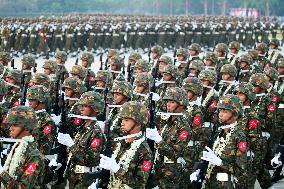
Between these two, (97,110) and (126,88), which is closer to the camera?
(97,110)

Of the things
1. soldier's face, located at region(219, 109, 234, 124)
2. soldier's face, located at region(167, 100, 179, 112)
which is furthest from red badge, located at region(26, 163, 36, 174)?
soldier's face, located at region(219, 109, 234, 124)

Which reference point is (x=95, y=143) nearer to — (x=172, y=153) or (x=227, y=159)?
(x=172, y=153)

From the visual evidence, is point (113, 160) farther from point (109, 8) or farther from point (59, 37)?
point (109, 8)

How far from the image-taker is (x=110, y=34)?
93.0 feet

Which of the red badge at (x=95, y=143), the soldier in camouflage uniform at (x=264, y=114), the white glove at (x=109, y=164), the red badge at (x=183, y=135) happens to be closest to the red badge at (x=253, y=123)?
the soldier in camouflage uniform at (x=264, y=114)

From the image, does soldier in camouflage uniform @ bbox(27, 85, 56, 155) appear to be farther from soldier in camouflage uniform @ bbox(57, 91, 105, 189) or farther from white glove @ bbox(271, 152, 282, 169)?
white glove @ bbox(271, 152, 282, 169)

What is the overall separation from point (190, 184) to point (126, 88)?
1560mm

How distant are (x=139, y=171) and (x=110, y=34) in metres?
23.2

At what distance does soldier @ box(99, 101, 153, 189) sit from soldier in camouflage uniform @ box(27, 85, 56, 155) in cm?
144

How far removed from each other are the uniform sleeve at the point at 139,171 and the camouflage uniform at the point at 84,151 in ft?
2.83

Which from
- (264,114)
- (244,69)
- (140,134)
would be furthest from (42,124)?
(244,69)

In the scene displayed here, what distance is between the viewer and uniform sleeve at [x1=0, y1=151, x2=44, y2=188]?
512 cm

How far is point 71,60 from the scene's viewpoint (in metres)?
25.5

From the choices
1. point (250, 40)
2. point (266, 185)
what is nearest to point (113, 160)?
point (266, 185)
